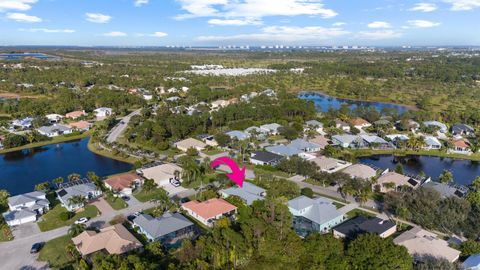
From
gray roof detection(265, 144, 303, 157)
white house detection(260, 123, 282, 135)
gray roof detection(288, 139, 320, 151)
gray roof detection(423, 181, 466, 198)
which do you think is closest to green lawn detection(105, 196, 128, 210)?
gray roof detection(265, 144, 303, 157)

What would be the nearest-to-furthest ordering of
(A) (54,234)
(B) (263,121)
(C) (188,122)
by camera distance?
(A) (54,234) < (C) (188,122) < (B) (263,121)

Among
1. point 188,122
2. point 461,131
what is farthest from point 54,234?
point 461,131

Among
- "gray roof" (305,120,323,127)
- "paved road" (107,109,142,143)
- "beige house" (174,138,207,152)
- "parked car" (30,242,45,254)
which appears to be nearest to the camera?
"parked car" (30,242,45,254)

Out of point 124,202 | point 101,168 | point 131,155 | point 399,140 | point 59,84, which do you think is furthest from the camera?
point 59,84

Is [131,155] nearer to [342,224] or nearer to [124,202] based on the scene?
[124,202]

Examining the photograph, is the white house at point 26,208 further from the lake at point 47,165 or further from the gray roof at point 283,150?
the gray roof at point 283,150

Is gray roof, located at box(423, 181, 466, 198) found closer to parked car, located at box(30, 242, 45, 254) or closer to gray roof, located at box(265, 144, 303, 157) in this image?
gray roof, located at box(265, 144, 303, 157)

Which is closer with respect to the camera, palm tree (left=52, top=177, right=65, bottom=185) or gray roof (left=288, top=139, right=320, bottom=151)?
palm tree (left=52, top=177, right=65, bottom=185)
